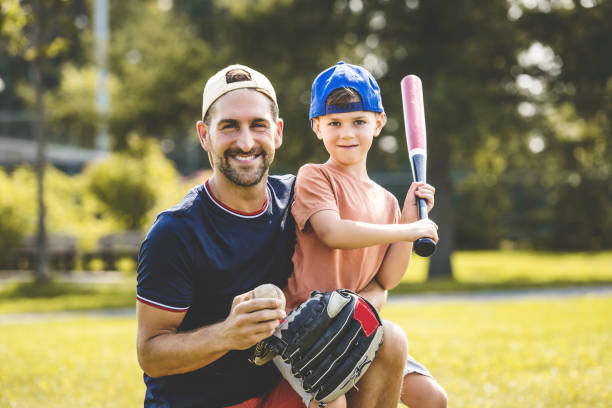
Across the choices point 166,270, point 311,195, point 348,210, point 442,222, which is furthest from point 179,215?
point 442,222

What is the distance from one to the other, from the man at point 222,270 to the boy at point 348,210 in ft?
0.35

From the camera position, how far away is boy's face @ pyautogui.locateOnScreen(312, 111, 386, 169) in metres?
2.96

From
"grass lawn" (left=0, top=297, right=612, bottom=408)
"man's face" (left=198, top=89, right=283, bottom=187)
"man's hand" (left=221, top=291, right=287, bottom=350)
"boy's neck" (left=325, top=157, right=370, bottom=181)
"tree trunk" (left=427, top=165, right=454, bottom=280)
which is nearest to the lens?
"man's hand" (left=221, top=291, right=287, bottom=350)

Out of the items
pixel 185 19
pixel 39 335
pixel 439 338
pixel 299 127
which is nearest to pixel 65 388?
pixel 39 335

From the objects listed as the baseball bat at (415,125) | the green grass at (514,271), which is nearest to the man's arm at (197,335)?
the baseball bat at (415,125)

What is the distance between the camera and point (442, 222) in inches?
691

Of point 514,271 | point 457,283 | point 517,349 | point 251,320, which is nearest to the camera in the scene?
point 251,320

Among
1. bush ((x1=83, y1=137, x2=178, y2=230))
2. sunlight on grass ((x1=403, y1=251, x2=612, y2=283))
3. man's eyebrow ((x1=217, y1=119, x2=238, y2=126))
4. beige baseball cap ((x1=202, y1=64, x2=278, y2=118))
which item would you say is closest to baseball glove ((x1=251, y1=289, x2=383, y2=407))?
man's eyebrow ((x1=217, y1=119, x2=238, y2=126))

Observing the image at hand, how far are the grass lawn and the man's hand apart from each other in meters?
3.39

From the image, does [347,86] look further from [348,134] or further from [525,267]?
[525,267]

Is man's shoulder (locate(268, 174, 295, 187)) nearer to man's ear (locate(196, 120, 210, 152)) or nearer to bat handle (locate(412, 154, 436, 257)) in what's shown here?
man's ear (locate(196, 120, 210, 152))

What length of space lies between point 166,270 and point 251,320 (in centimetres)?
46

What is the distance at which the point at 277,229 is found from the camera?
2887mm

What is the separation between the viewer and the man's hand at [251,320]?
2.33 meters
